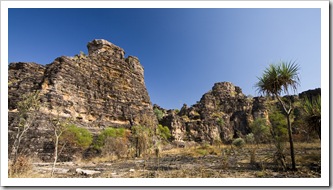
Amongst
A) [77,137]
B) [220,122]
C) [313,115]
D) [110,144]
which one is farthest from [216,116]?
[313,115]

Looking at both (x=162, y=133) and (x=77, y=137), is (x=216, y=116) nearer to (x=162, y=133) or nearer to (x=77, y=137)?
(x=162, y=133)

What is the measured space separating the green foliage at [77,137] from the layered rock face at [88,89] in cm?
249

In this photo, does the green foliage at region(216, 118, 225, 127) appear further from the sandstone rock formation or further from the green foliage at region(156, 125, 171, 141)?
the green foliage at region(156, 125, 171, 141)

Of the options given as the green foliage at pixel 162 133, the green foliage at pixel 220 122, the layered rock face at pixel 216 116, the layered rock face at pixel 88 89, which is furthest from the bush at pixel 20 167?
the green foliage at pixel 220 122

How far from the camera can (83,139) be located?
2064cm

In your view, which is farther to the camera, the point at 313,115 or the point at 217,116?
the point at 217,116

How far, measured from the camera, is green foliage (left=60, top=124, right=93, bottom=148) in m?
19.2

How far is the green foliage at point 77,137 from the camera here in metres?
19.2

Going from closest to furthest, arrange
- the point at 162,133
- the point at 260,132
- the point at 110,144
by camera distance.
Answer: the point at 110,144
the point at 260,132
the point at 162,133

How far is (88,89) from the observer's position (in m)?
30.6

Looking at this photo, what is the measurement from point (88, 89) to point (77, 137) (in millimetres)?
11723

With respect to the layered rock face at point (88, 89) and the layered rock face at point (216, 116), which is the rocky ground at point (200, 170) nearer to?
the layered rock face at point (88, 89)
